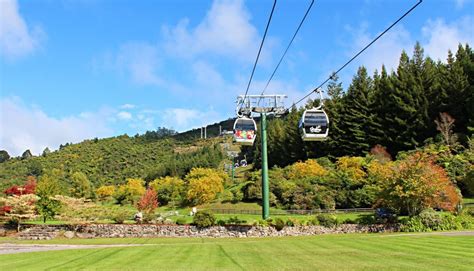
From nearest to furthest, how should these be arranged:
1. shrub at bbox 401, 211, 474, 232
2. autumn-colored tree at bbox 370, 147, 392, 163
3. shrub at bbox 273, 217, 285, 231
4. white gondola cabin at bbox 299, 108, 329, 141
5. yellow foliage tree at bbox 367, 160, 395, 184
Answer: white gondola cabin at bbox 299, 108, 329, 141 → shrub at bbox 401, 211, 474, 232 → shrub at bbox 273, 217, 285, 231 → yellow foliage tree at bbox 367, 160, 395, 184 → autumn-colored tree at bbox 370, 147, 392, 163

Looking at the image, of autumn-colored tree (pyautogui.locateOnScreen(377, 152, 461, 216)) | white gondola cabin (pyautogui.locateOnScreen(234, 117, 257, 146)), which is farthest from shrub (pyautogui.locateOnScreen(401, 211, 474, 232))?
white gondola cabin (pyautogui.locateOnScreen(234, 117, 257, 146))

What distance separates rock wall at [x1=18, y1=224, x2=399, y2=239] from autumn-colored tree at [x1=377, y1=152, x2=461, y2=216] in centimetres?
231

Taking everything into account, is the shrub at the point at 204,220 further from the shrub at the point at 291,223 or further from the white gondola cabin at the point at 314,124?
the white gondola cabin at the point at 314,124

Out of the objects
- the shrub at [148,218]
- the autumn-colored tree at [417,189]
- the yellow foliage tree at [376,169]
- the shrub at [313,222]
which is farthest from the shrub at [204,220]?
the yellow foliage tree at [376,169]

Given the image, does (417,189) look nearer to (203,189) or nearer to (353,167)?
(353,167)

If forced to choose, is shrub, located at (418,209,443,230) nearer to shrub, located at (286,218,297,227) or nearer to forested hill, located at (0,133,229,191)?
shrub, located at (286,218,297,227)

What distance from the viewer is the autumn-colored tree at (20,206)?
117 ft

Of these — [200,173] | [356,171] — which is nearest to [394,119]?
[356,171]

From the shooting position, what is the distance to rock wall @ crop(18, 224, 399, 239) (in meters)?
33.8

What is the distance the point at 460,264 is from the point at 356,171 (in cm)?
4052

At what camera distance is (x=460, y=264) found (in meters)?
12.2

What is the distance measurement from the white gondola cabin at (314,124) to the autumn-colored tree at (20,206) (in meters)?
25.0

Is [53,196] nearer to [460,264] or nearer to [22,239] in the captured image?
[22,239]

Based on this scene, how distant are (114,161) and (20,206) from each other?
98.4 meters
